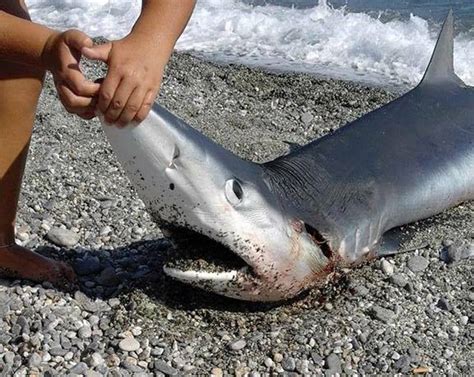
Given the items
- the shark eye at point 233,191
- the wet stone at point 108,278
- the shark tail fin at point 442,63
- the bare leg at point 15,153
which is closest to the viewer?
the shark eye at point 233,191

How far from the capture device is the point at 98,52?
7.37ft

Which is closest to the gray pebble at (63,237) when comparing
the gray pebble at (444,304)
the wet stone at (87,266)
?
the wet stone at (87,266)

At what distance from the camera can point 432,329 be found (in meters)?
2.99

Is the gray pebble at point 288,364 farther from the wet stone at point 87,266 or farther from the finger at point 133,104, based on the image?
the finger at point 133,104

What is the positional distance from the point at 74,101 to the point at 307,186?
1.12 metres

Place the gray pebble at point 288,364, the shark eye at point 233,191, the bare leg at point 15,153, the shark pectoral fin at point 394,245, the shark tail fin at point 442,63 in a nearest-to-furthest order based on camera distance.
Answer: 1. the shark eye at point 233,191
2. the gray pebble at point 288,364
3. the bare leg at point 15,153
4. the shark pectoral fin at point 394,245
5. the shark tail fin at point 442,63

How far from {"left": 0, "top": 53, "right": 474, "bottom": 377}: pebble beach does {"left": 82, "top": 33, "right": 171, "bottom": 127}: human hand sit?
0.84 metres

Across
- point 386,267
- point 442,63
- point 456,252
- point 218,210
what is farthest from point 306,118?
point 218,210

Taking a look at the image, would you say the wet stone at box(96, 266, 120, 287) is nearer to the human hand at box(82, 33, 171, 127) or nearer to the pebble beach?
the pebble beach

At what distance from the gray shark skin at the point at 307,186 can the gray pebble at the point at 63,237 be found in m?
0.79

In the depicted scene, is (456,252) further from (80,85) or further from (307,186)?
(80,85)

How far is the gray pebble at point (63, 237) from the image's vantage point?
3395mm

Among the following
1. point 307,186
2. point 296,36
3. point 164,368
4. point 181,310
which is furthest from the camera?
point 296,36

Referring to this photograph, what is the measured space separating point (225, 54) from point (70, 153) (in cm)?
329
